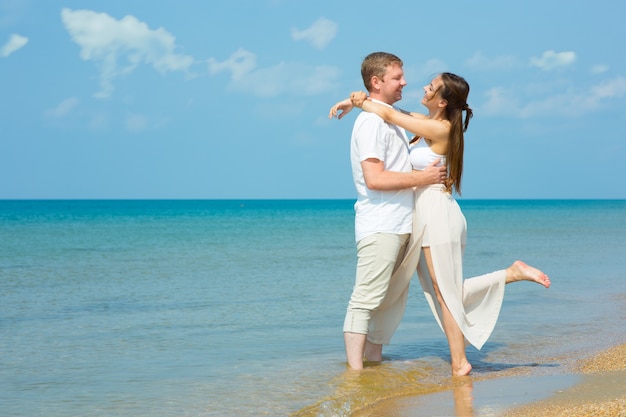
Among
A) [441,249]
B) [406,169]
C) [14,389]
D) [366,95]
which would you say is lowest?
[14,389]

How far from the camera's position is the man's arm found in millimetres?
5695

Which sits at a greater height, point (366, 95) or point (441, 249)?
point (366, 95)

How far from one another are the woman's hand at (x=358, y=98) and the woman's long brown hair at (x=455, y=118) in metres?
0.57

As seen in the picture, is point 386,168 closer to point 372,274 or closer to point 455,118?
point 455,118

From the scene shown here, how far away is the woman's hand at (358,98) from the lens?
5953mm

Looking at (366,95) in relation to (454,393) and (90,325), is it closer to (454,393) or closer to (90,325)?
(454,393)

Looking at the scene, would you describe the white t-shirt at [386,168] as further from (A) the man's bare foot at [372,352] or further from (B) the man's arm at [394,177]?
(A) the man's bare foot at [372,352]

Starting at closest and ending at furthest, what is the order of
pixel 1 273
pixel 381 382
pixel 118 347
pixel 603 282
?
pixel 381 382
pixel 118 347
pixel 603 282
pixel 1 273

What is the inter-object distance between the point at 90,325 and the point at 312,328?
2493mm

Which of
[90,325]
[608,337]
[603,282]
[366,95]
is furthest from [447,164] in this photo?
[603,282]

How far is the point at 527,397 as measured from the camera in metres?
5.03

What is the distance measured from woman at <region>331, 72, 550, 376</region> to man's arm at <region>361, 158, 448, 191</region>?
123 mm

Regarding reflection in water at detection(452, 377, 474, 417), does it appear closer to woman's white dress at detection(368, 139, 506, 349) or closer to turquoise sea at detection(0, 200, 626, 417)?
turquoise sea at detection(0, 200, 626, 417)

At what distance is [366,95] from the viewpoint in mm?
6000
